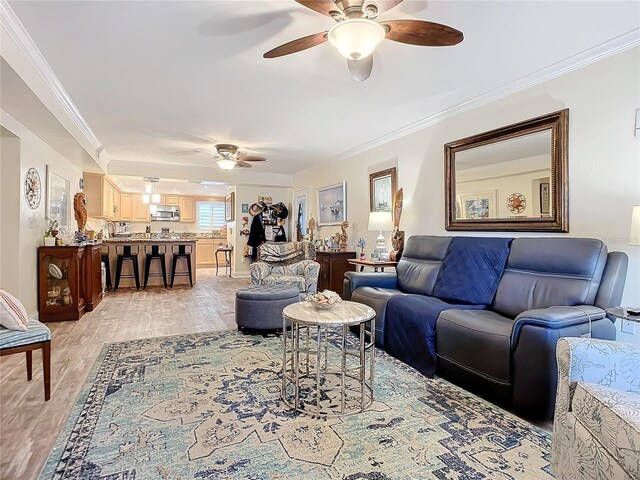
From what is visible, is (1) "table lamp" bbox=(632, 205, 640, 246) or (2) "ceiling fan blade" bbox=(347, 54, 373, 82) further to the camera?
(2) "ceiling fan blade" bbox=(347, 54, 373, 82)

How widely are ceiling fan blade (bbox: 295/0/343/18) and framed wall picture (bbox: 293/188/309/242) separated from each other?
541 centimetres

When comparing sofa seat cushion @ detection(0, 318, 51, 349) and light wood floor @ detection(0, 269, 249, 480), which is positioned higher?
sofa seat cushion @ detection(0, 318, 51, 349)

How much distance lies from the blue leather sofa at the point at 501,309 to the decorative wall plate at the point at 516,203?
0.34 m

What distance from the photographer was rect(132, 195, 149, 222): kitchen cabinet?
31.9 feet

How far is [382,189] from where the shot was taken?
482 cm

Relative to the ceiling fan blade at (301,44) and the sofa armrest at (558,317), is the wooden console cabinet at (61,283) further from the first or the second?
the sofa armrest at (558,317)

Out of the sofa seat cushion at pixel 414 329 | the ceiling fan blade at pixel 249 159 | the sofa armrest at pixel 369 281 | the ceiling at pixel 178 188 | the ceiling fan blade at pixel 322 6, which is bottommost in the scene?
the sofa seat cushion at pixel 414 329

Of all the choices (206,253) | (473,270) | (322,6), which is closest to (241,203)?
(206,253)

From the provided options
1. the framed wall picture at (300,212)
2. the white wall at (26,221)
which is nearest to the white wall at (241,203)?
the framed wall picture at (300,212)

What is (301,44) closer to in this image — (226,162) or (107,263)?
(226,162)

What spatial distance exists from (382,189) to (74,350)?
3.90m

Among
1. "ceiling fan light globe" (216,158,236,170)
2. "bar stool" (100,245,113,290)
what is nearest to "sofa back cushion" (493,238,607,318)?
"ceiling fan light globe" (216,158,236,170)

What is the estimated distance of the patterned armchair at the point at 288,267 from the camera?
14.3 ft

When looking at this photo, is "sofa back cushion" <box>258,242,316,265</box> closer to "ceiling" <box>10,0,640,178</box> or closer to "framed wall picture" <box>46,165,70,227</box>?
"ceiling" <box>10,0,640,178</box>
